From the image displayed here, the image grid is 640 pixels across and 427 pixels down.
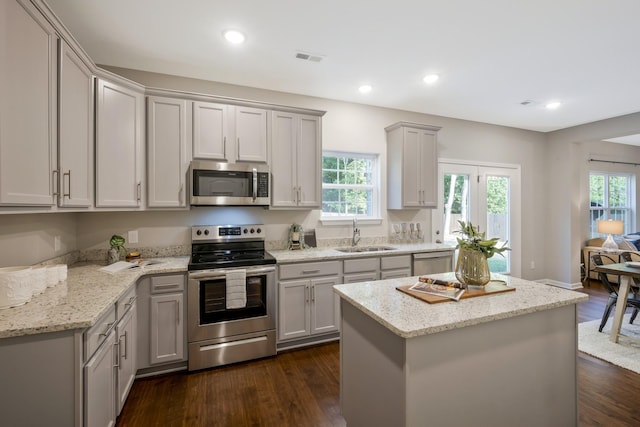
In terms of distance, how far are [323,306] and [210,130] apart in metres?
2.09

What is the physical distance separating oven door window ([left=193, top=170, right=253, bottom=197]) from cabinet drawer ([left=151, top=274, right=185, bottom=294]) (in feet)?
2.57

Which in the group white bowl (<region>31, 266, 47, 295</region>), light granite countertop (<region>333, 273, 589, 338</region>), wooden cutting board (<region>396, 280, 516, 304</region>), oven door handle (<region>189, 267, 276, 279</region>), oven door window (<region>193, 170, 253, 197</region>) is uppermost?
oven door window (<region>193, 170, 253, 197</region>)

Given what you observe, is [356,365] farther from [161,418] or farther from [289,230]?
[289,230]

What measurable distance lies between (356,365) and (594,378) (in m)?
2.27

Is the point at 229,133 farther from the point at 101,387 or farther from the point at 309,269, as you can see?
the point at 101,387

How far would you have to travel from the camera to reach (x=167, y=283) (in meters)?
2.44

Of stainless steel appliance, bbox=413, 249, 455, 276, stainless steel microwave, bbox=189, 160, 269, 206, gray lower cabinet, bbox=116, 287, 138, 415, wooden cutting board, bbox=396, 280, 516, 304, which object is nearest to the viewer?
wooden cutting board, bbox=396, 280, 516, 304

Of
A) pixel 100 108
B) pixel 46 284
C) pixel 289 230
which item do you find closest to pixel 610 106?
pixel 289 230

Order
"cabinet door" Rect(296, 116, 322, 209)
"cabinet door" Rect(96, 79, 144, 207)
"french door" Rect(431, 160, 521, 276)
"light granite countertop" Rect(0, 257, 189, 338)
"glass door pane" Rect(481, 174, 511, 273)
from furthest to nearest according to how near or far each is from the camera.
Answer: "glass door pane" Rect(481, 174, 511, 273), "french door" Rect(431, 160, 521, 276), "cabinet door" Rect(296, 116, 322, 209), "cabinet door" Rect(96, 79, 144, 207), "light granite countertop" Rect(0, 257, 189, 338)

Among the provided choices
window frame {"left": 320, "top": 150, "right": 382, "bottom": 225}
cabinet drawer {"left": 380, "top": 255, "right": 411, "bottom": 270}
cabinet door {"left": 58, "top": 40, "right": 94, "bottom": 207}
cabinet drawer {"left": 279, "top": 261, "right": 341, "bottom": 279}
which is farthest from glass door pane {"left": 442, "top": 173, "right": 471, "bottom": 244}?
cabinet door {"left": 58, "top": 40, "right": 94, "bottom": 207}

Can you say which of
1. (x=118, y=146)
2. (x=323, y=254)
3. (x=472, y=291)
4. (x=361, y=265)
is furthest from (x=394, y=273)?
(x=118, y=146)

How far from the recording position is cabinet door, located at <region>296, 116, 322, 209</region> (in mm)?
3250

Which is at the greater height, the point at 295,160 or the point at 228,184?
the point at 295,160

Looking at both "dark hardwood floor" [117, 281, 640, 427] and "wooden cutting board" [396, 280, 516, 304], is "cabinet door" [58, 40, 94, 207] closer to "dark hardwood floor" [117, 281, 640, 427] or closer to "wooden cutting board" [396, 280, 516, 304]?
"dark hardwood floor" [117, 281, 640, 427]
